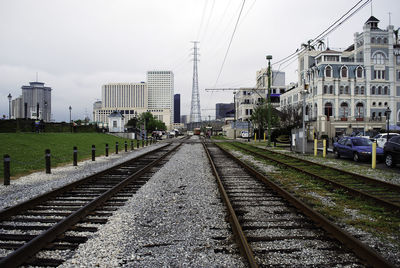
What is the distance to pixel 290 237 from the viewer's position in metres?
4.89

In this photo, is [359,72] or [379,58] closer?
[379,58]

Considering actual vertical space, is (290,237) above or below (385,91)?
below

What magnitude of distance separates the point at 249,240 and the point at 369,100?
70.5m

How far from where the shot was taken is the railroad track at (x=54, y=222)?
4.22 metres

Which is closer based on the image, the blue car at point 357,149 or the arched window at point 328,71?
the blue car at point 357,149

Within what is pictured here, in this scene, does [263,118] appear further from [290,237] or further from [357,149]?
[290,237]

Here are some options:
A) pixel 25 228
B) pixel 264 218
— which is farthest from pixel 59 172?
pixel 264 218

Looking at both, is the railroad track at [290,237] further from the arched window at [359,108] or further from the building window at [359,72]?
the building window at [359,72]

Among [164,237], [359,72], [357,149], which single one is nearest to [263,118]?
[359,72]

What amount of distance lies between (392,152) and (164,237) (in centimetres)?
1377

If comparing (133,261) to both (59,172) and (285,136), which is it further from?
(285,136)

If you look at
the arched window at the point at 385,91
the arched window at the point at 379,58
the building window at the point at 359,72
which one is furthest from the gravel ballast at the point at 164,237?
the arched window at the point at 385,91

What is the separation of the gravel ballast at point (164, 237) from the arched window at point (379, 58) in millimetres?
69382

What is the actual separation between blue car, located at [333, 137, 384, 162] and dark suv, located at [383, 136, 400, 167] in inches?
84.0
